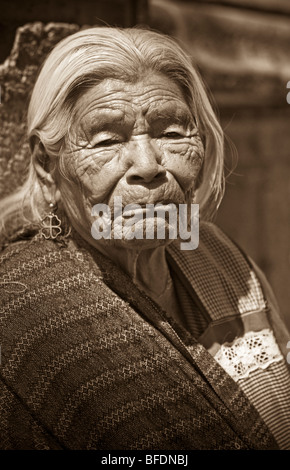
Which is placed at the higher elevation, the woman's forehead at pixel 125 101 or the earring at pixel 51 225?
the woman's forehead at pixel 125 101

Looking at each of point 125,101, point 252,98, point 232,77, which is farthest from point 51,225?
point 252,98

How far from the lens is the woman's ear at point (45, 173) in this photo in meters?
1.66

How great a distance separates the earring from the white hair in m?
0.04

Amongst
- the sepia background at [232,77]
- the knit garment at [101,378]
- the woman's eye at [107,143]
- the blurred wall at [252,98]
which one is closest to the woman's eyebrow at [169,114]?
the woman's eye at [107,143]

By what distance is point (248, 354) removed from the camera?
68.9 inches

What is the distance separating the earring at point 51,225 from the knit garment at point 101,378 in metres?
0.12

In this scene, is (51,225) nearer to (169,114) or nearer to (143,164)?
(143,164)

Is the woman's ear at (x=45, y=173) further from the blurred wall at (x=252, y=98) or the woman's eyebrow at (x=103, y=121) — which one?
the blurred wall at (x=252, y=98)

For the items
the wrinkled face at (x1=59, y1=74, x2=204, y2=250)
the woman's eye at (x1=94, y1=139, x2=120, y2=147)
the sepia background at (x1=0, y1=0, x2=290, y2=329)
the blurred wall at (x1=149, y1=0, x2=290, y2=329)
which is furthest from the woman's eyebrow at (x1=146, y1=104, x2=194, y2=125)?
the blurred wall at (x1=149, y1=0, x2=290, y2=329)

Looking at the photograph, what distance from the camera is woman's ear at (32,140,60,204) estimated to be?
166cm

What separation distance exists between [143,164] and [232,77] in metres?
1.80

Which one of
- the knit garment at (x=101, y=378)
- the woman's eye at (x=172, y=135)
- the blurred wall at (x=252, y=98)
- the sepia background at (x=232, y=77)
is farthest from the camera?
the blurred wall at (x=252, y=98)
